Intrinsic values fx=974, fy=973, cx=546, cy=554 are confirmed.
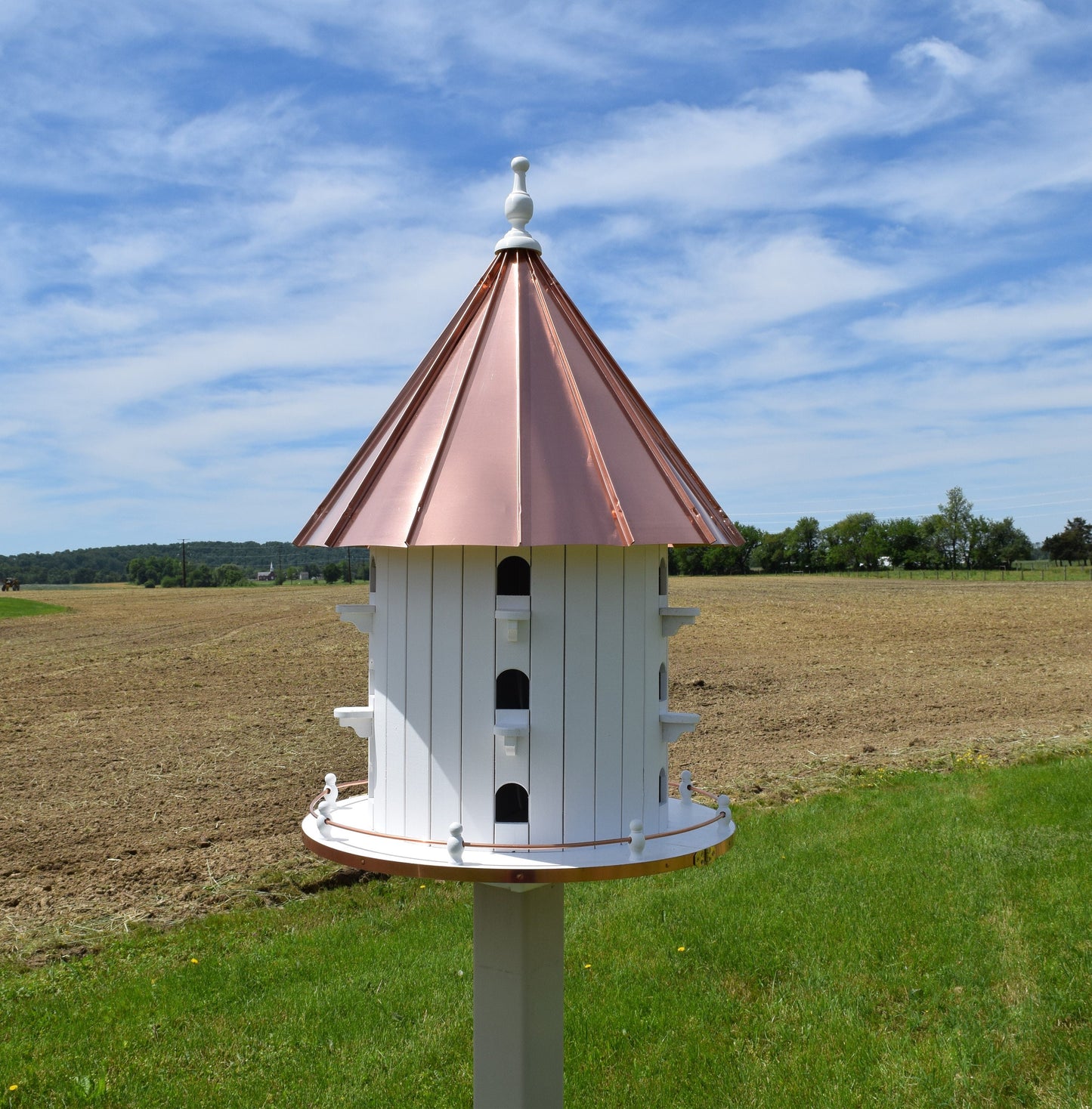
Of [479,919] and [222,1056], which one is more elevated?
[479,919]

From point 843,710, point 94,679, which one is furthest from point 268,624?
point 843,710

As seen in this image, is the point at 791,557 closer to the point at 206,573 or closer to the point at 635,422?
the point at 206,573

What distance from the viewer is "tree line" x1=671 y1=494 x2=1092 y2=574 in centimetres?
8550

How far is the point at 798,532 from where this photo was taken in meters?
95.2

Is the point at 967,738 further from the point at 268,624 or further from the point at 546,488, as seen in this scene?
the point at 268,624

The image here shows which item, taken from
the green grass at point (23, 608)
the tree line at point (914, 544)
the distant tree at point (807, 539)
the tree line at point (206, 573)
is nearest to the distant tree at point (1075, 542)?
the tree line at point (914, 544)

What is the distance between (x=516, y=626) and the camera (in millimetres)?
3248

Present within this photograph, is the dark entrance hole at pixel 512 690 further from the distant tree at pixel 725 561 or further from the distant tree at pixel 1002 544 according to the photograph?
the distant tree at pixel 1002 544

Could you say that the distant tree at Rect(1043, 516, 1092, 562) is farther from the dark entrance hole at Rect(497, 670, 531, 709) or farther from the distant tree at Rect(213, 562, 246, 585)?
the dark entrance hole at Rect(497, 670, 531, 709)

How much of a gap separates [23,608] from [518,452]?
46603mm

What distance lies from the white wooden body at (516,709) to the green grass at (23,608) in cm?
4084

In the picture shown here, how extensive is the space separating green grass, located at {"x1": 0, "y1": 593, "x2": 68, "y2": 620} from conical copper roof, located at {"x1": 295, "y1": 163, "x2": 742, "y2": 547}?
4070cm

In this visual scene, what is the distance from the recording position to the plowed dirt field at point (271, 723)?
30.3ft

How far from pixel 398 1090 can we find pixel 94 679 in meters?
17.3
